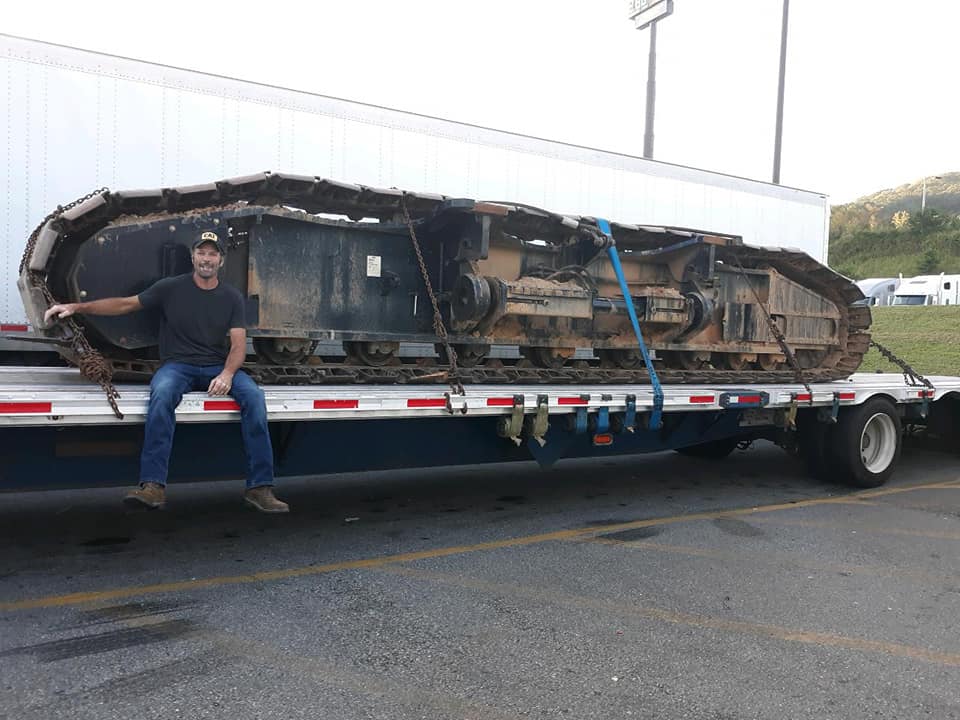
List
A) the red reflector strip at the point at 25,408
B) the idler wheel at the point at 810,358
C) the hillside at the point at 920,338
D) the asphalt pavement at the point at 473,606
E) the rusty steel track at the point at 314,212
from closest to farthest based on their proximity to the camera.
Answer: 1. the asphalt pavement at the point at 473,606
2. the red reflector strip at the point at 25,408
3. the rusty steel track at the point at 314,212
4. the idler wheel at the point at 810,358
5. the hillside at the point at 920,338

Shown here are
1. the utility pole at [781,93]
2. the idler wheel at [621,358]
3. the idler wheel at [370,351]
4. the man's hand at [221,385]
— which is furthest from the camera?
the utility pole at [781,93]

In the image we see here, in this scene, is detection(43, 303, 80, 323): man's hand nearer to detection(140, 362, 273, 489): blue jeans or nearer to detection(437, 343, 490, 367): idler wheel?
detection(140, 362, 273, 489): blue jeans

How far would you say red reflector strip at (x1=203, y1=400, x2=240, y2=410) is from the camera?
160 inches

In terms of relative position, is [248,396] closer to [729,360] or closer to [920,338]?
[729,360]

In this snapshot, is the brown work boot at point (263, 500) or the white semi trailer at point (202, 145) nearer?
the brown work boot at point (263, 500)

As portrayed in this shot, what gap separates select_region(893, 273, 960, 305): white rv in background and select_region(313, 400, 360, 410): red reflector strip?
3692cm

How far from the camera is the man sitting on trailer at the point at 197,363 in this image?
386 cm

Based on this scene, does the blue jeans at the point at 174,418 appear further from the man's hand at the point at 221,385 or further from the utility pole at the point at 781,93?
the utility pole at the point at 781,93

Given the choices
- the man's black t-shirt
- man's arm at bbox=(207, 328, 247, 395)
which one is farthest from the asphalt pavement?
the man's black t-shirt

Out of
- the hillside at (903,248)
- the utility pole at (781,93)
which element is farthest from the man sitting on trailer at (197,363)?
the hillside at (903,248)

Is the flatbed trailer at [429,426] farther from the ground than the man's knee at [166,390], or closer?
closer

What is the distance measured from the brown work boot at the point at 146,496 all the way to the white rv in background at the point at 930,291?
3792 centimetres

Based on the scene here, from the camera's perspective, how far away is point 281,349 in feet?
19.3

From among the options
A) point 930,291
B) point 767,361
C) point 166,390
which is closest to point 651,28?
point 767,361
